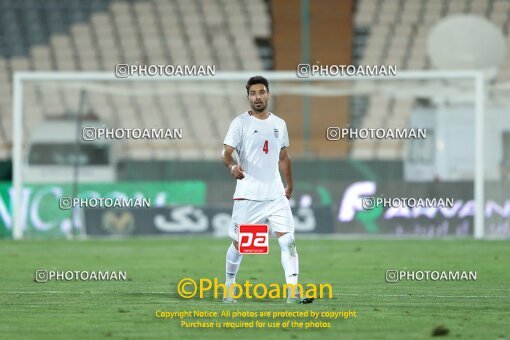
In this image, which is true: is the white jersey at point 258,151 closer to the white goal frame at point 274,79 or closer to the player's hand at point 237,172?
the player's hand at point 237,172

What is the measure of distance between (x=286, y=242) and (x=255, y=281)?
3367 mm

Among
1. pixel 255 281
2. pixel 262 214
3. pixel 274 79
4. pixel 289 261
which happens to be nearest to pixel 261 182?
pixel 262 214

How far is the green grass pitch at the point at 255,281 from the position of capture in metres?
10.9

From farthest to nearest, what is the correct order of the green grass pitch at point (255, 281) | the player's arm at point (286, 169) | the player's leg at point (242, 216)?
the player's arm at point (286, 169) → the player's leg at point (242, 216) → the green grass pitch at point (255, 281)

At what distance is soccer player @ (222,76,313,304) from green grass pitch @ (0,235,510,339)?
1.62 feet

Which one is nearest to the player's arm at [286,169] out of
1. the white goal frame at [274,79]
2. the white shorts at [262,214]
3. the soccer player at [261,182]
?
the soccer player at [261,182]

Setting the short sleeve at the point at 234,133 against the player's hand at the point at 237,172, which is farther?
the short sleeve at the point at 234,133

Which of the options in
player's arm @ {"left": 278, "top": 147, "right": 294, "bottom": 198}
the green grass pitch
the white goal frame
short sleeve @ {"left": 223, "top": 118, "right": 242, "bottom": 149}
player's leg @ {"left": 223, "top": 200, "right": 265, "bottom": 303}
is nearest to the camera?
the green grass pitch

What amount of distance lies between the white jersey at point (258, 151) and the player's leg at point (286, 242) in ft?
0.43

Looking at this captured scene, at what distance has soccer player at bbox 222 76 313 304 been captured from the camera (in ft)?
41.8

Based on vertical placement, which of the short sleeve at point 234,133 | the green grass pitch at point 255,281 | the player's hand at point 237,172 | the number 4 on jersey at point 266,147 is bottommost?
the green grass pitch at point 255,281

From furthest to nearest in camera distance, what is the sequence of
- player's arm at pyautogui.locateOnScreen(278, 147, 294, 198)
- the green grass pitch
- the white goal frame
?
the white goal frame
player's arm at pyautogui.locateOnScreen(278, 147, 294, 198)
the green grass pitch

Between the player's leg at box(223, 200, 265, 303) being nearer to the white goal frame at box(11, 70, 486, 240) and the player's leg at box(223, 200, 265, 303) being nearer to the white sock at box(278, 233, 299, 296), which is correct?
the white sock at box(278, 233, 299, 296)

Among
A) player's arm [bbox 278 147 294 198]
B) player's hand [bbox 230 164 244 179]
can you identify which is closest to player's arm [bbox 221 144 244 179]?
player's hand [bbox 230 164 244 179]
